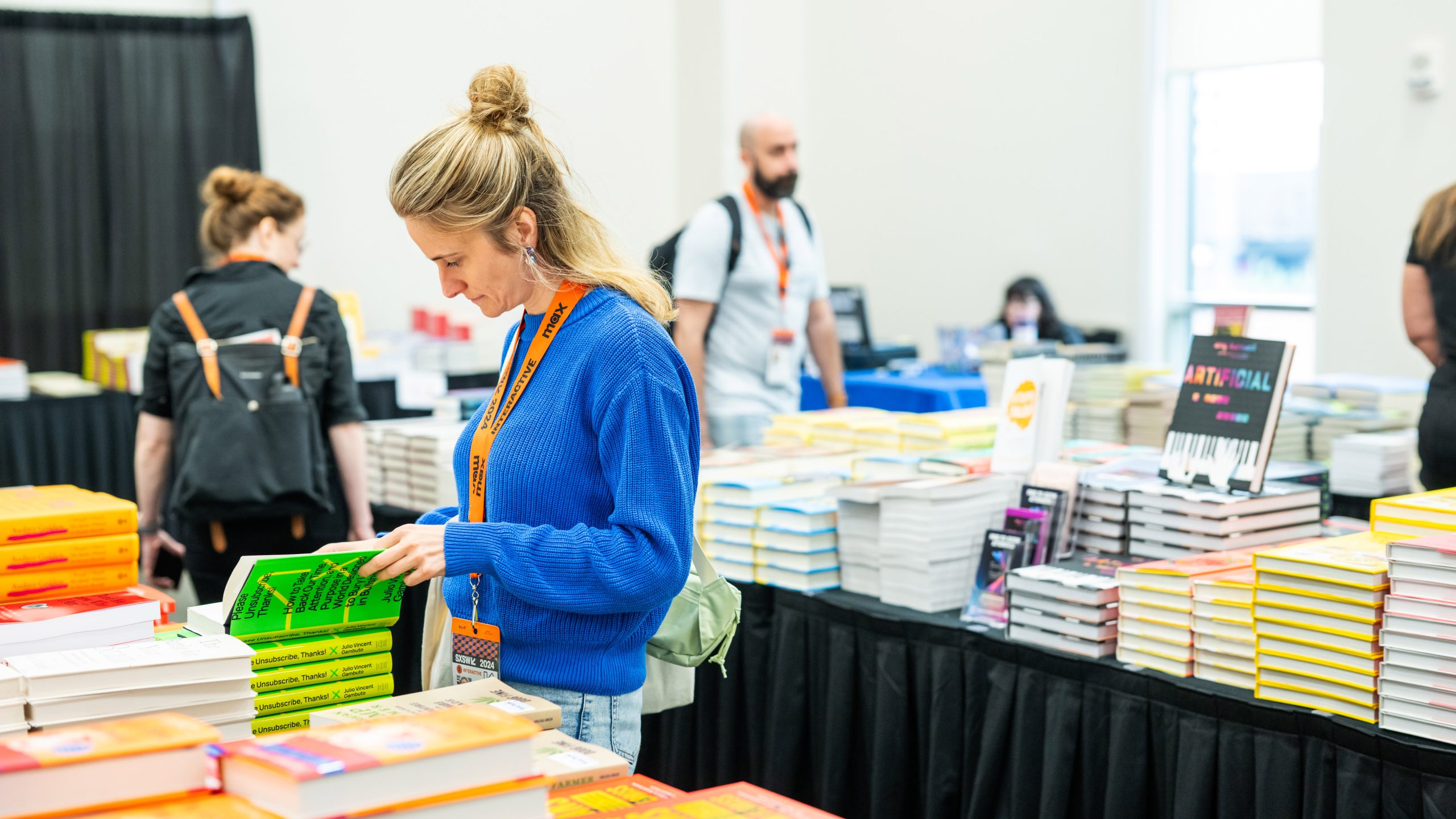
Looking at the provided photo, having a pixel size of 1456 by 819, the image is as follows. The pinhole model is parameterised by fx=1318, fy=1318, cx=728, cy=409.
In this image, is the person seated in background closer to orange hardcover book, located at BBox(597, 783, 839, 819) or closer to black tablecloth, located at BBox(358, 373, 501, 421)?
black tablecloth, located at BBox(358, 373, 501, 421)

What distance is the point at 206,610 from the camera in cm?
164

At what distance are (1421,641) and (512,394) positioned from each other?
127 cm

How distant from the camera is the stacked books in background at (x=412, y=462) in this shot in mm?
3602

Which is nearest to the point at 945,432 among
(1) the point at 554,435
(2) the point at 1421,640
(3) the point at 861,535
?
(3) the point at 861,535

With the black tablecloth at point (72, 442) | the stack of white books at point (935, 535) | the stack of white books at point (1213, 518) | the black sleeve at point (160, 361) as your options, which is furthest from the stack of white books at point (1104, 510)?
the black tablecloth at point (72, 442)

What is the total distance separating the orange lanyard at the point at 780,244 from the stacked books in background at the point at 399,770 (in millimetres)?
2740

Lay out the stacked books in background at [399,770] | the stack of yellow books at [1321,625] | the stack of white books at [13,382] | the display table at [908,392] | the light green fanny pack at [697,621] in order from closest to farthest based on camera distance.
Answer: the stacked books in background at [399,770] < the light green fanny pack at [697,621] < the stack of yellow books at [1321,625] < the display table at [908,392] < the stack of white books at [13,382]

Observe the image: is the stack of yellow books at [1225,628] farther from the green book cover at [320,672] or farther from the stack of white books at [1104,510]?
the green book cover at [320,672]

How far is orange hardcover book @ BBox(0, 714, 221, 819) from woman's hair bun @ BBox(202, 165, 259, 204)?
2035 millimetres

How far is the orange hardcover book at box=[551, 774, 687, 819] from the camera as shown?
3.93 ft

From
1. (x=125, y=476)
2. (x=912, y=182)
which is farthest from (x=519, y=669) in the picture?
(x=912, y=182)

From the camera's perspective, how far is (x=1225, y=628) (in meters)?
2.03

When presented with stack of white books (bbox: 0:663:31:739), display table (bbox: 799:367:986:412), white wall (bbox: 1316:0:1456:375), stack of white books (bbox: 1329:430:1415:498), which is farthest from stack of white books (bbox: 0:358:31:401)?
white wall (bbox: 1316:0:1456:375)

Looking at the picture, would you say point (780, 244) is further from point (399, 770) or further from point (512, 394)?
point (399, 770)
